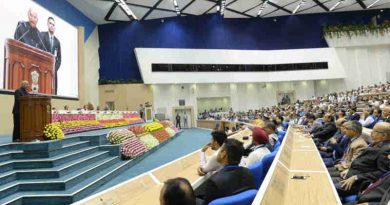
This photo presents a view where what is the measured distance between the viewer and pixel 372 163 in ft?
8.88

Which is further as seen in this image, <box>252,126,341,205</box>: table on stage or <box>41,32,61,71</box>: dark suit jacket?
<box>41,32,61,71</box>: dark suit jacket

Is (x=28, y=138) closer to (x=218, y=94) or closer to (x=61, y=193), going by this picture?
(x=61, y=193)

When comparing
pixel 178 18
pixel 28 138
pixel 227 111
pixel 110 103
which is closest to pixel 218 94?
pixel 227 111

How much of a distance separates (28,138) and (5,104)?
5624 mm

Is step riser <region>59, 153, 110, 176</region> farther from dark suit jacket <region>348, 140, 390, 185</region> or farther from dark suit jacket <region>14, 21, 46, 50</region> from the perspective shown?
dark suit jacket <region>14, 21, 46, 50</region>

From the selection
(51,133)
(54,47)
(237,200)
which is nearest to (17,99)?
(51,133)

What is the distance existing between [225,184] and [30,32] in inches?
418

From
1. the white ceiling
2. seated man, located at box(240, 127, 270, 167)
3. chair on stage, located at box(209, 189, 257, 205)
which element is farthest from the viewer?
the white ceiling

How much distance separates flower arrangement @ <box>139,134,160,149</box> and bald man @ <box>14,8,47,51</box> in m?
5.14

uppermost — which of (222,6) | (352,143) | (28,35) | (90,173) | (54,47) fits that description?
(222,6)

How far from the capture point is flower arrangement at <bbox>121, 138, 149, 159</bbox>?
23.9 ft

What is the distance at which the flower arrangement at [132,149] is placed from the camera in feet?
23.9

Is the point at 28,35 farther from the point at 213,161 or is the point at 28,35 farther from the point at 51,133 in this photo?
the point at 213,161

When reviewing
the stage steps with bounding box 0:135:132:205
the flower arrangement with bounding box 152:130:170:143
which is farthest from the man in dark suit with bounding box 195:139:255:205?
the flower arrangement with bounding box 152:130:170:143
